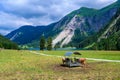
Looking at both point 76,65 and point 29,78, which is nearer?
point 29,78

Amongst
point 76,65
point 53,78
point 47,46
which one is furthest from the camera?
point 47,46

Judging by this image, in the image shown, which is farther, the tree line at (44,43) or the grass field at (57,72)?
the tree line at (44,43)

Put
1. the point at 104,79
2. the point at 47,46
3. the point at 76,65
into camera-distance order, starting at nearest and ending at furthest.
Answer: the point at 104,79
the point at 76,65
the point at 47,46

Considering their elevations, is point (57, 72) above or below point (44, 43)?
below

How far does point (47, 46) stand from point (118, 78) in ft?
524

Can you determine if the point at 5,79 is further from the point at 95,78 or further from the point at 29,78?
the point at 95,78

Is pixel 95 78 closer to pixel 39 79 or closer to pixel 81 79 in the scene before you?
pixel 81 79

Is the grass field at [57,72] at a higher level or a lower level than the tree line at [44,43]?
lower

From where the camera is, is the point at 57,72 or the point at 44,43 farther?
the point at 44,43

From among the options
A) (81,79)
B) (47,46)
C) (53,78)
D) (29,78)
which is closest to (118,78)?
(81,79)

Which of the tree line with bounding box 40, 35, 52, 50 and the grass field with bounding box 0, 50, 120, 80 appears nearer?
the grass field with bounding box 0, 50, 120, 80

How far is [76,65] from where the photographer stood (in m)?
46.4

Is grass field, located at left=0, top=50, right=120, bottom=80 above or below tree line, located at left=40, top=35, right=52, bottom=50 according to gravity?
below

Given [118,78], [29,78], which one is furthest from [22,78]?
[118,78]
